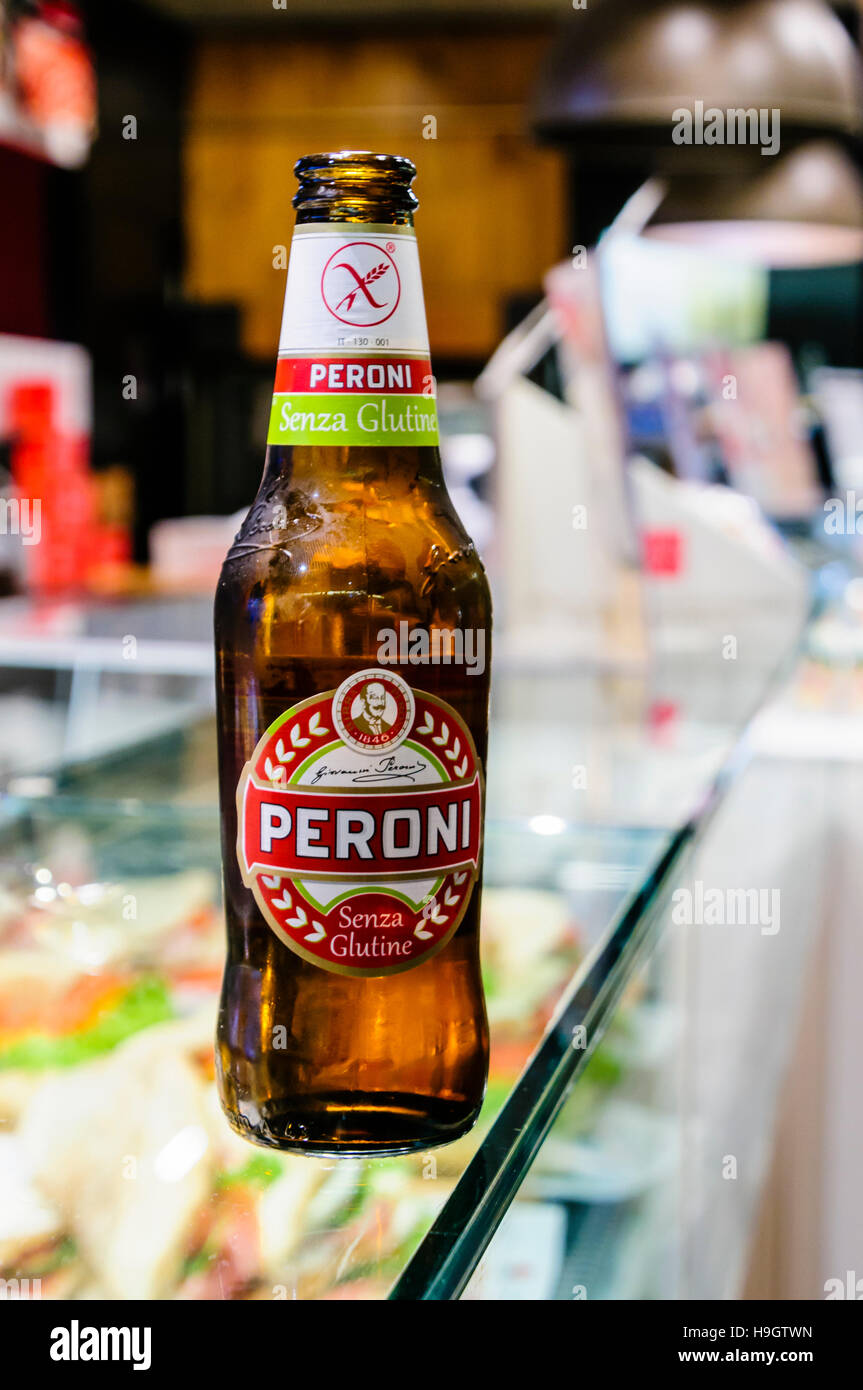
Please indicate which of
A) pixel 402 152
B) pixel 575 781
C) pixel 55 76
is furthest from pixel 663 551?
pixel 402 152

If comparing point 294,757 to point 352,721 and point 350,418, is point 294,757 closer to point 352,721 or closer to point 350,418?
point 352,721

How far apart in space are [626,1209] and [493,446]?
136 cm

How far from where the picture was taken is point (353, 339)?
2.03 feet

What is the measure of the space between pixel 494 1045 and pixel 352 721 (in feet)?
0.66

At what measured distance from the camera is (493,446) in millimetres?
2381

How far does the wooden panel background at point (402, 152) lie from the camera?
20.2 ft

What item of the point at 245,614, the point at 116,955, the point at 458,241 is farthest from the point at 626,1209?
the point at 458,241

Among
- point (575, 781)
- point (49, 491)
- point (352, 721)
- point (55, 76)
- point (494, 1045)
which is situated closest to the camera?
point (352, 721)

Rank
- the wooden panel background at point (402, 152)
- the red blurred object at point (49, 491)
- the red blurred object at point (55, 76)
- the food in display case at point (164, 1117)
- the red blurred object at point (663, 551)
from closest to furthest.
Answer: the food in display case at point (164, 1117) < the red blurred object at point (663, 551) < the red blurred object at point (49, 491) < the red blurred object at point (55, 76) < the wooden panel background at point (402, 152)

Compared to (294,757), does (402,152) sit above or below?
above

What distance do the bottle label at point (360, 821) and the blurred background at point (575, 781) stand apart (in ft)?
0.30
